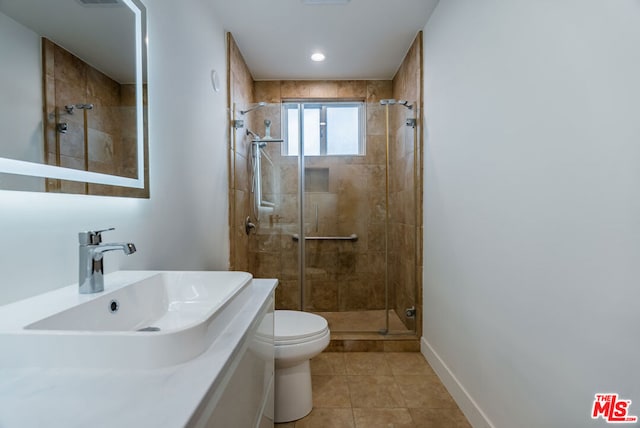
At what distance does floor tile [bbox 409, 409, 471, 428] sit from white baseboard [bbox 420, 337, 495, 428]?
37mm

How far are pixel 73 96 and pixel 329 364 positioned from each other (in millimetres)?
2134

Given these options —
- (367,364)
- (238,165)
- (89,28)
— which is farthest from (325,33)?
(367,364)

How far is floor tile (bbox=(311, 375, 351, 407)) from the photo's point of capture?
1844mm

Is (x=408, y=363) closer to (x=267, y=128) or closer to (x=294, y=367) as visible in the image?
(x=294, y=367)

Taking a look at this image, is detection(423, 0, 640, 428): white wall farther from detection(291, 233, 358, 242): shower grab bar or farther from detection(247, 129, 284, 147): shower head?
detection(247, 129, 284, 147): shower head

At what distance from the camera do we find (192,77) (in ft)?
5.89

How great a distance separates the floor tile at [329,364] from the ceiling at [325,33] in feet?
8.08

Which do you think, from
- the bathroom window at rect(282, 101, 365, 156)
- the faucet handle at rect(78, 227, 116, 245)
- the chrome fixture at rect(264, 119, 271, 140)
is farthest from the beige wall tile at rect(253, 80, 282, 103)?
the faucet handle at rect(78, 227, 116, 245)

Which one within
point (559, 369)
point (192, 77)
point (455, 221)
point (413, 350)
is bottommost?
point (413, 350)

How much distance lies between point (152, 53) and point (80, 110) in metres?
0.53

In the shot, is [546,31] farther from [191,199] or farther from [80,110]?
[191,199]

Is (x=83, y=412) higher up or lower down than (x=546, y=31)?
lower down

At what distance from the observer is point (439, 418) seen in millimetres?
1704

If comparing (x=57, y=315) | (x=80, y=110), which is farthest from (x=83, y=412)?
(x=80, y=110)
